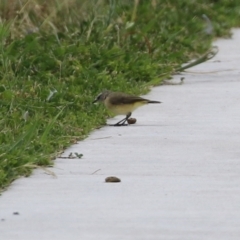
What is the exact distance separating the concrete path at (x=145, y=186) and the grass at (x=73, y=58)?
238 mm

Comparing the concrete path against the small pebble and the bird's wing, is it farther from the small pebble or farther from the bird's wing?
the bird's wing

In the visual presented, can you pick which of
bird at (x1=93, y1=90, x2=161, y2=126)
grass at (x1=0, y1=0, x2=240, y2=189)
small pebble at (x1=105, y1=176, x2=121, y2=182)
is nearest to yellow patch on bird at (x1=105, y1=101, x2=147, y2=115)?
bird at (x1=93, y1=90, x2=161, y2=126)

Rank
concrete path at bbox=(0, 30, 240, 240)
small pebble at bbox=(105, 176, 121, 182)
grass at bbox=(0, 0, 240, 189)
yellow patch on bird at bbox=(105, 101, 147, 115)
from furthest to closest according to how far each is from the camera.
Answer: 1. yellow patch on bird at bbox=(105, 101, 147, 115)
2. grass at bbox=(0, 0, 240, 189)
3. small pebble at bbox=(105, 176, 121, 182)
4. concrete path at bbox=(0, 30, 240, 240)

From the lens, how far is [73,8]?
13352 millimetres

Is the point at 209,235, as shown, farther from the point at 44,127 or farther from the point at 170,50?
the point at 170,50

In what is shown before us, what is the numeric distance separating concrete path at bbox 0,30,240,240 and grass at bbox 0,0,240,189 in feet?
0.78

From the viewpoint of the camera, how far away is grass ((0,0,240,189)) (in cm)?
845

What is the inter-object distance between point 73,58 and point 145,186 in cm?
460

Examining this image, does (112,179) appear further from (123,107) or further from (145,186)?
(123,107)

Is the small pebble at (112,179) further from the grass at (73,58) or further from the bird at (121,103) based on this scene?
the bird at (121,103)

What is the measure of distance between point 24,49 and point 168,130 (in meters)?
2.66

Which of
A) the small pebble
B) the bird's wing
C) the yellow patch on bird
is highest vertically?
the small pebble

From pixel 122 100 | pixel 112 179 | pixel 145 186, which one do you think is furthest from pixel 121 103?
pixel 145 186

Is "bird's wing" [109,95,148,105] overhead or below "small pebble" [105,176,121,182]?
below
